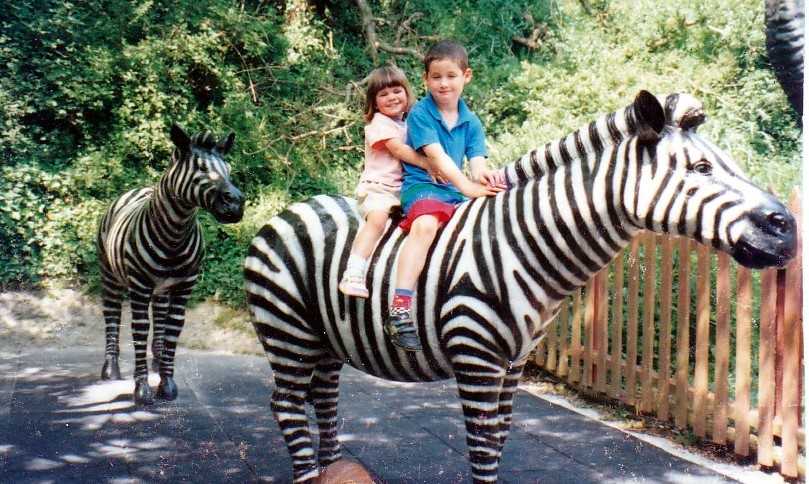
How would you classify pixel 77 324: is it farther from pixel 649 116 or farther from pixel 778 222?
pixel 778 222

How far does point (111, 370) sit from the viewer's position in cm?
712

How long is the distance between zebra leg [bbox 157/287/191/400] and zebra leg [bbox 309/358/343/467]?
2.64m

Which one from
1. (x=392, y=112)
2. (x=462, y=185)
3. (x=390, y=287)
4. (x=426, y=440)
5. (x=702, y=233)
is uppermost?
(x=392, y=112)

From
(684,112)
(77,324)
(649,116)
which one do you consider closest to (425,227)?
(649,116)

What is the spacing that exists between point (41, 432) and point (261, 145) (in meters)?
6.21

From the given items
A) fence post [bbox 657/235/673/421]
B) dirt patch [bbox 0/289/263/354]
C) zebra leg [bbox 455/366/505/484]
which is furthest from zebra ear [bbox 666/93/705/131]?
dirt patch [bbox 0/289/263/354]

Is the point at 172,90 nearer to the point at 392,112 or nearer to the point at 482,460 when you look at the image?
the point at 392,112

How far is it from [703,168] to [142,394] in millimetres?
4803

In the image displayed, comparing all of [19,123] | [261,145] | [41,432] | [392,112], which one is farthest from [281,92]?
[392,112]

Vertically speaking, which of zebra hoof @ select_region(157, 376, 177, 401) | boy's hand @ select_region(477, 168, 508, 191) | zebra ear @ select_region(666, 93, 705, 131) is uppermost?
zebra ear @ select_region(666, 93, 705, 131)

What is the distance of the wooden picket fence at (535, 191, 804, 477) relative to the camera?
478cm

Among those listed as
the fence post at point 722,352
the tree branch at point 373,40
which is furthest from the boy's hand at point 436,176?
the tree branch at point 373,40

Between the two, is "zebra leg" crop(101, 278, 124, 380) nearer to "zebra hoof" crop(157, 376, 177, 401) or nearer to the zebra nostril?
"zebra hoof" crop(157, 376, 177, 401)

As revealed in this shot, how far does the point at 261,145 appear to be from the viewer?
36.0ft
